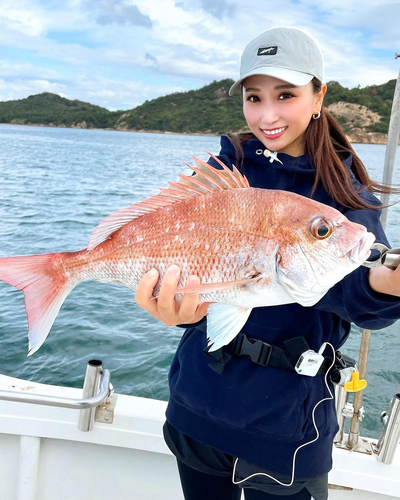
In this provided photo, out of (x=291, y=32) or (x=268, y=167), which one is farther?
(x=268, y=167)

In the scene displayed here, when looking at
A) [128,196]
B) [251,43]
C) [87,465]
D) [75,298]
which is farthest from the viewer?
[128,196]

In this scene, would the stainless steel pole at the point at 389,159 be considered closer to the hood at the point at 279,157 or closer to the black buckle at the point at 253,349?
the hood at the point at 279,157

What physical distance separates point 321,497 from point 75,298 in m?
6.46

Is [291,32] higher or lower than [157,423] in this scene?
higher

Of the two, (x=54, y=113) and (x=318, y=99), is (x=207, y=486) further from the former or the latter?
(x=54, y=113)

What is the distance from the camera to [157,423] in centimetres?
253

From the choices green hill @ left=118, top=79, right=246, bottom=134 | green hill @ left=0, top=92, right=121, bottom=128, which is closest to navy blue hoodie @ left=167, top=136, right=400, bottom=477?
green hill @ left=118, top=79, right=246, bottom=134

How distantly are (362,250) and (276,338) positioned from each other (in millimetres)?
524

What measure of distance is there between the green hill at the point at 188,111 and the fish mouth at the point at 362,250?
3264mm

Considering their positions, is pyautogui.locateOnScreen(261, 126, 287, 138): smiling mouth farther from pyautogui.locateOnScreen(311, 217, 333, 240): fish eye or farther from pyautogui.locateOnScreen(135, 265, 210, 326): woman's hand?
pyautogui.locateOnScreen(135, 265, 210, 326): woman's hand

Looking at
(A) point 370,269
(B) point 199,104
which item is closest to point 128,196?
(A) point 370,269

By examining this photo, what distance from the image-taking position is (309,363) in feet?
5.38

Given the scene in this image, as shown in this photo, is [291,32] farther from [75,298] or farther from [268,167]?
[75,298]

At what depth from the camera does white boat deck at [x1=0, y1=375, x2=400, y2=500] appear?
254 cm
